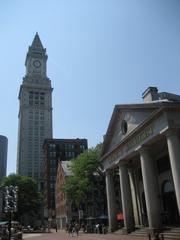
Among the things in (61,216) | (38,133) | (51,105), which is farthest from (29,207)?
(51,105)

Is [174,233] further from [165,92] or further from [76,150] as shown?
[76,150]

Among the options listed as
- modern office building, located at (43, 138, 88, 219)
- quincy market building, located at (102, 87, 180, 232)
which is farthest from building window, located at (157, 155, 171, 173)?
modern office building, located at (43, 138, 88, 219)

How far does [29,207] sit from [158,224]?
200 ft

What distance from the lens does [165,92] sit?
43531mm

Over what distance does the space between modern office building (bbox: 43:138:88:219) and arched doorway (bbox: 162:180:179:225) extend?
85.4m

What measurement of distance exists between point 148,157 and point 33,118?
491ft

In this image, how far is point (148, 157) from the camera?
31.8 m

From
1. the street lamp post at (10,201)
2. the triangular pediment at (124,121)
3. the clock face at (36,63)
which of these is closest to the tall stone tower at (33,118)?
the clock face at (36,63)

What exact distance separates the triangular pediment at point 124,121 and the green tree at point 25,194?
4622 centimetres

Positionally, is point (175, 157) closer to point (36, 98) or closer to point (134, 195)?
point (134, 195)

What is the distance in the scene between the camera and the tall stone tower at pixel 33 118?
532ft

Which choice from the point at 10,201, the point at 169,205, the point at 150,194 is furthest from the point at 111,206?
the point at 10,201

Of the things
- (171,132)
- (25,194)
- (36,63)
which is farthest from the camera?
(36,63)

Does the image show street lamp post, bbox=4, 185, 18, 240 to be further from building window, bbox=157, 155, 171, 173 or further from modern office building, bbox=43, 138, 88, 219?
modern office building, bbox=43, 138, 88, 219
